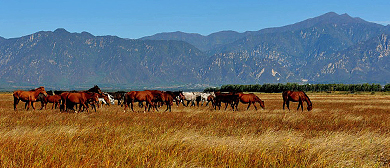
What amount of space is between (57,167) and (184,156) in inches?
119

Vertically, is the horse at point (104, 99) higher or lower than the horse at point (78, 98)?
lower

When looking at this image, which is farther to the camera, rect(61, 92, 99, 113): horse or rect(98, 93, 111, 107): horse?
rect(98, 93, 111, 107): horse

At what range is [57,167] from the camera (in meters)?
8.08

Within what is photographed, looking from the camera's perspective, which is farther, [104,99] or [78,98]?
[104,99]

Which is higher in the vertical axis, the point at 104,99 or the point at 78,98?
the point at 78,98

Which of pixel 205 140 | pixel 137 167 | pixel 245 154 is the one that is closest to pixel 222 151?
pixel 245 154

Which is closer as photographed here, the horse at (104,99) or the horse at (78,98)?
the horse at (78,98)

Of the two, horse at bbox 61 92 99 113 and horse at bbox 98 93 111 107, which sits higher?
horse at bbox 61 92 99 113

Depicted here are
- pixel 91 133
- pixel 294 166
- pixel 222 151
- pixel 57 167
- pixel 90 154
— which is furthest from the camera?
pixel 91 133

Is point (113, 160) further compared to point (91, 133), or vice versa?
point (91, 133)

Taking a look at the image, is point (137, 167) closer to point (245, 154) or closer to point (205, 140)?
point (245, 154)

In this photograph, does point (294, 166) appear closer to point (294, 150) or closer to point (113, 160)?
point (294, 150)

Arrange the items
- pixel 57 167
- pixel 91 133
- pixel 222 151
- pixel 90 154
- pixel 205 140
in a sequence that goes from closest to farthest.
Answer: pixel 57 167 < pixel 90 154 < pixel 222 151 < pixel 205 140 < pixel 91 133

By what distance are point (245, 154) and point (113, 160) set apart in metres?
3.24
